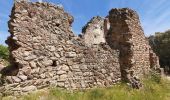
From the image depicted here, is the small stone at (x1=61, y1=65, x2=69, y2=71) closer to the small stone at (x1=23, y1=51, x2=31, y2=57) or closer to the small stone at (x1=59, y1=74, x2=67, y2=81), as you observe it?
the small stone at (x1=59, y1=74, x2=67, y2=81)

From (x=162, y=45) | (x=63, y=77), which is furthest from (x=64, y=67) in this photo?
(x=162, y=45)

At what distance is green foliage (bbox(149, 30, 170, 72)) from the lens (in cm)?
3909

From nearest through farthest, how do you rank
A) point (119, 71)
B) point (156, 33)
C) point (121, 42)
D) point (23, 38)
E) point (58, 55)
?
point (23, 38) < point (58, 55) < point (119, 71) < point (121, 42) < point (156, 33)

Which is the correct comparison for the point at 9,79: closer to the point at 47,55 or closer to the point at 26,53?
the point at 26,53

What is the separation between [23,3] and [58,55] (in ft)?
5.70

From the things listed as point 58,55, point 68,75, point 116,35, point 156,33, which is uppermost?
point 156,33

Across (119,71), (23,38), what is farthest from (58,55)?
(119,71)

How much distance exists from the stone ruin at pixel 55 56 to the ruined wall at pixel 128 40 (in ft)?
0.04

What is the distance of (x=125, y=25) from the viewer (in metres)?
12.6

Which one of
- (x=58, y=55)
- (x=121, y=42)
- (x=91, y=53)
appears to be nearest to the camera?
(x=58, y=55)

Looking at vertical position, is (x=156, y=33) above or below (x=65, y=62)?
above

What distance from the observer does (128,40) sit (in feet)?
40.8

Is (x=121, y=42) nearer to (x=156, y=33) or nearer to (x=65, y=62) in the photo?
(x=65, y=62)

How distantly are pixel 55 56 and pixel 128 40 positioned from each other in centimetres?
411
